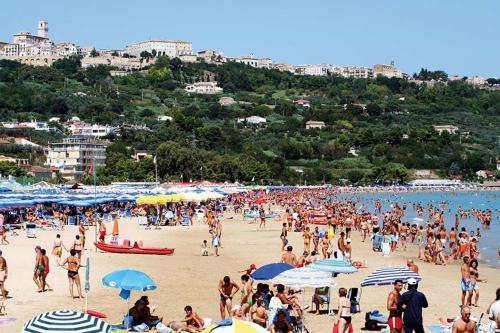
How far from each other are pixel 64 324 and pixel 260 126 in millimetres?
138568

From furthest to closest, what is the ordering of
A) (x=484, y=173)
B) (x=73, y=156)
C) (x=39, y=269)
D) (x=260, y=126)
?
(x=260, y=126) → (x=484, y=173) → (x=73, y=156) → (x=39, y=269)

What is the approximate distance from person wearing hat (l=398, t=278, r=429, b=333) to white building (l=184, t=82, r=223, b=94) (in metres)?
176

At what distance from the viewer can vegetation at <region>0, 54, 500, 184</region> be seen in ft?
320

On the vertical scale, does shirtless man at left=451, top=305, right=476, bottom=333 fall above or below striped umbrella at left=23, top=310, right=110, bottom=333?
below

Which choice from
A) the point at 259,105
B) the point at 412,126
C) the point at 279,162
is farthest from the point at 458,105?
the point at 279,162

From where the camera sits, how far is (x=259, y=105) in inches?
6629

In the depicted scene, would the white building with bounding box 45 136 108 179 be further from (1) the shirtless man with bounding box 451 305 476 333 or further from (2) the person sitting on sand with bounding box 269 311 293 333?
(1) the shirtless man with bounding box 451 305 476 333

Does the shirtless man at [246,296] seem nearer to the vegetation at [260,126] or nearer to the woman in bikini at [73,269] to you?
the woman in bikini at [73,269]

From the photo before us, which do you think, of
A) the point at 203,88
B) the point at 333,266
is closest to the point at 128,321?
the point at 333,266

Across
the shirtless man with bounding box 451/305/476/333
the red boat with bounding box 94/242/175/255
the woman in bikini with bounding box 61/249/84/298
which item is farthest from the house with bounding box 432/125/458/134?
the shirtless man with bounding box 451/305/476/333

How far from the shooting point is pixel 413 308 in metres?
10.4

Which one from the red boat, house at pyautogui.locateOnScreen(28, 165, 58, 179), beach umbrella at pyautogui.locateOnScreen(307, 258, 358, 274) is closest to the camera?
beach umbrella at pyautogui.locateOnScreen(307, 258, 358, 274)

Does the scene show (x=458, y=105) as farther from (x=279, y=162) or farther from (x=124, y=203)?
(x=124, y=203)

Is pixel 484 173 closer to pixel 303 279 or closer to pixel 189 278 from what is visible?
pixel 189 278
